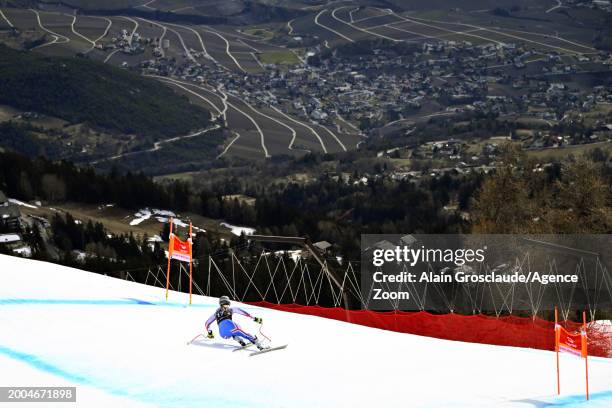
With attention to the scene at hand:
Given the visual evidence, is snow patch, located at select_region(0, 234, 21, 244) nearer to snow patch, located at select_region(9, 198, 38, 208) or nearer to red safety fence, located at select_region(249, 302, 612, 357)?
snow patch, located at select_region(9, 198, 38, 208)

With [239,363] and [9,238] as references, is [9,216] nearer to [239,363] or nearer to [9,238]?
[9,238]

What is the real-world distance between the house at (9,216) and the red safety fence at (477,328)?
63915 mm

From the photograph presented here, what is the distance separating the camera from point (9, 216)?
110 m

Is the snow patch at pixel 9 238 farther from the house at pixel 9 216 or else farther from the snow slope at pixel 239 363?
the snow slope at pixel 239 363

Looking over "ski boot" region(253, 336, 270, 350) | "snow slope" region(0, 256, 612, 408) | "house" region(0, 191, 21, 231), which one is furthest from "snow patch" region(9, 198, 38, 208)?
"ski boot" region(253, 336, 270, 350)

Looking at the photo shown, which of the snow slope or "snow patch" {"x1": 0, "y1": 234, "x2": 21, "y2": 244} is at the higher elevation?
the snow slope

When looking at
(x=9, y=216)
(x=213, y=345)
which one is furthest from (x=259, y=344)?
(x=9, y=216)

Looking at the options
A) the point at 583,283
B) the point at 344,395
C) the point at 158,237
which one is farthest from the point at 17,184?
the point at 344,395

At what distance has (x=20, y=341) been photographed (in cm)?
3184

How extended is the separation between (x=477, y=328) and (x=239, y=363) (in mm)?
15161

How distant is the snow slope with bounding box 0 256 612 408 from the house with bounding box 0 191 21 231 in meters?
66.5

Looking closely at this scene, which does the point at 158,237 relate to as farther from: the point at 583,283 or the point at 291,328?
the point at 291,328

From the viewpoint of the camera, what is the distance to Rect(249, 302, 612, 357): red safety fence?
43.2 meters

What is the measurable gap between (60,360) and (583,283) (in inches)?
1594
